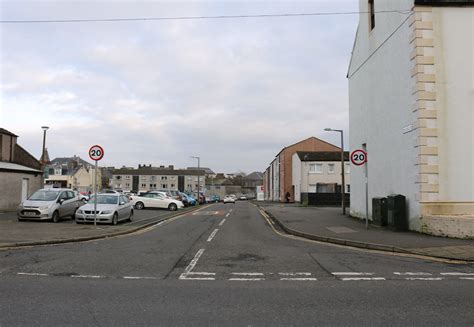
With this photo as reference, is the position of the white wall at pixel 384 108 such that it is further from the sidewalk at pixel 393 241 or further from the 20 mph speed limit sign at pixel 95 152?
the 20 mph speed limit sign at pixel 95 152

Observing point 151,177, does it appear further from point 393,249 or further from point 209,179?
point 393,249

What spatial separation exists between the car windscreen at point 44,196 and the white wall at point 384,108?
14798 mm

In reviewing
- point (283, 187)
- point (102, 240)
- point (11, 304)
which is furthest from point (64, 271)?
point (283, 187)

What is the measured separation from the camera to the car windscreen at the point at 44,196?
19.1 meters

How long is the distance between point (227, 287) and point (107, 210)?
1229cm

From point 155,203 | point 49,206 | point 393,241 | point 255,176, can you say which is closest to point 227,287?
point 393,241

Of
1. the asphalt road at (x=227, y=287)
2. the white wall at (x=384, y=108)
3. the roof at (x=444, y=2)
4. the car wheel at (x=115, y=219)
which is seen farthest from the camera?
the car wheel at (x=115, y=219)

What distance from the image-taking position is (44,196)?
19.4m

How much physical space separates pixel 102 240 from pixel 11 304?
7583 millimetres

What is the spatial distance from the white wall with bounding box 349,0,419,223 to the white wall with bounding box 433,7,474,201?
0.95 metres

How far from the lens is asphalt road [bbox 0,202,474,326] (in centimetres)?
525

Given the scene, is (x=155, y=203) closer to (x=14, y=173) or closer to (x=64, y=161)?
(x=14, y=173)

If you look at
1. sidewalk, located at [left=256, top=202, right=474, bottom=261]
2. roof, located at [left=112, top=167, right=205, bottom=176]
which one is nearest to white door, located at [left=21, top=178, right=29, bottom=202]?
sidewalk, located at [left=256, top=202, right=474, bottom=261]

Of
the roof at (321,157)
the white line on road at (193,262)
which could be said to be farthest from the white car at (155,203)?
the roof at (321,157)
